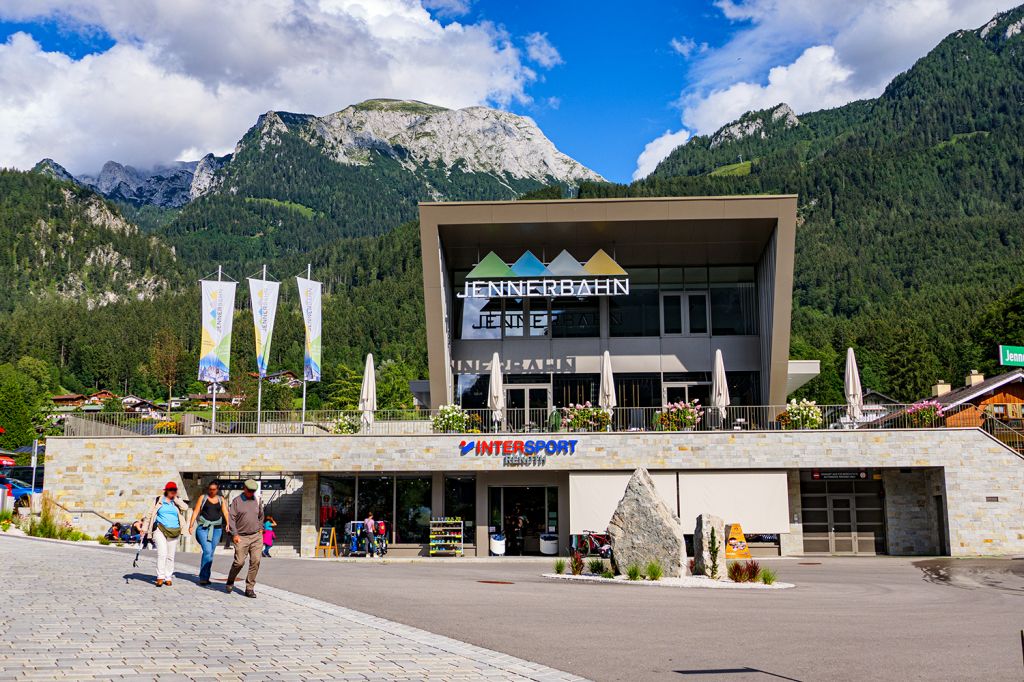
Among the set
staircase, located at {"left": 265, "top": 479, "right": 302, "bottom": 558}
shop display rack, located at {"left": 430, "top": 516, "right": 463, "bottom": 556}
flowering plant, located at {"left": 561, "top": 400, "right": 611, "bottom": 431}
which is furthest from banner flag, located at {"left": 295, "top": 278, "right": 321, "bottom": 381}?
flowering plant, located at {"left": 561, "top": 400, "right": 611, "bottom": 431}

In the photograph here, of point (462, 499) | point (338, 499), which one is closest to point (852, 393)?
point (462, 499)

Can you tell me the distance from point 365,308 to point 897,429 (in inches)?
5067

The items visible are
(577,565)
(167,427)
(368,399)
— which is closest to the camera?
(577,565)

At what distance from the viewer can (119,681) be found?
790 cm

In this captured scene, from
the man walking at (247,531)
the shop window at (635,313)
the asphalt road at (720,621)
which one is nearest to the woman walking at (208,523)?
the man walking at (247,531)

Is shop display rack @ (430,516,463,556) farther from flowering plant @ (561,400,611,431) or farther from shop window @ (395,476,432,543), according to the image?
flowering plant @ (561,400,611,431)

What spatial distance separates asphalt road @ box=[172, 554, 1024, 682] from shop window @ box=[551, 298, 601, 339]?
14.7 metres

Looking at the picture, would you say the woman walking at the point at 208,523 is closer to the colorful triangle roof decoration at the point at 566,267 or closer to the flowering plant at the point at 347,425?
the flowering plant at the point at 347,425

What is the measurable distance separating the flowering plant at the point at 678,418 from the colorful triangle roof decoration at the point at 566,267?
6.46 meters

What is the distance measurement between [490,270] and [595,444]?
7.98 m

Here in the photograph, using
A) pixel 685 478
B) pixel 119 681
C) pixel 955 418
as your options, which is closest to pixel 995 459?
pixel 955 418

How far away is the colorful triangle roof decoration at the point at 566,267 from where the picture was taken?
33.5 meters

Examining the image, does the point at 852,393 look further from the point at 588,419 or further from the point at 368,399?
the point at 368,399

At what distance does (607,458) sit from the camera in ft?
95.6
